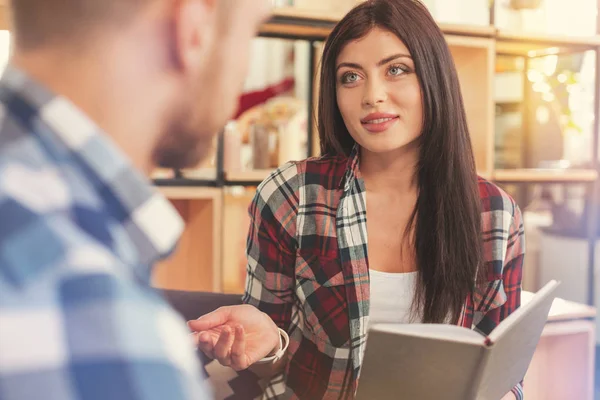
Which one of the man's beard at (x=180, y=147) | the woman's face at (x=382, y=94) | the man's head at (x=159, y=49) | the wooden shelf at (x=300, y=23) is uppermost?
the wooden shelf at (x=300, y=23)

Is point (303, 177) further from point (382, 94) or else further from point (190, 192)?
point (190, 192)

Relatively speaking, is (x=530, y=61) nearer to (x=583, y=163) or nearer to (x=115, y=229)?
Answer: (x=583, y=163)

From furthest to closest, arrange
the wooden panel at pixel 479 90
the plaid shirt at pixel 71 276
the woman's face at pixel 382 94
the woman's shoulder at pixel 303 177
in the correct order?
the wooden panel at pixel 479 90, the woman's shoulder at pixel 303 177, the woman's face at pixel 382 94, the plaid shirt at pixel 71 276

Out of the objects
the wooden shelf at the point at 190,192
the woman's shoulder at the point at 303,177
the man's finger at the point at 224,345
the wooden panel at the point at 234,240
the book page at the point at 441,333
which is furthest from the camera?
the wooden panel at the point at 234,240

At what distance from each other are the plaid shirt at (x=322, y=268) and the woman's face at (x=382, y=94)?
13cm

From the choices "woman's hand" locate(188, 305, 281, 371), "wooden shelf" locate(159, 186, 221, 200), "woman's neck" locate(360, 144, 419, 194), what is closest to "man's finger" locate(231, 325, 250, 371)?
"woman's hand" locate(188, 305, 281, 371)

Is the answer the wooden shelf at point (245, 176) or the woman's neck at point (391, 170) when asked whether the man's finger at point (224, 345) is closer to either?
the woman's neck at point (391, 170)

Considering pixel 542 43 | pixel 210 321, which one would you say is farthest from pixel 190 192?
pixel 542 43

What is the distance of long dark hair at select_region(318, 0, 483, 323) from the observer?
1196 mm

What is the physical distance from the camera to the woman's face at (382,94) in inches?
45.6

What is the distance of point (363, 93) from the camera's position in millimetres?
1183

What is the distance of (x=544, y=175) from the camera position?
7.25 feet

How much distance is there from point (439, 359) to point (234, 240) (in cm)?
134

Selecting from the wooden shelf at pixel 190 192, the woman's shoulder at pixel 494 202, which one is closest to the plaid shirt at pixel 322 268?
the woman's shoulder at pixel 494 202
